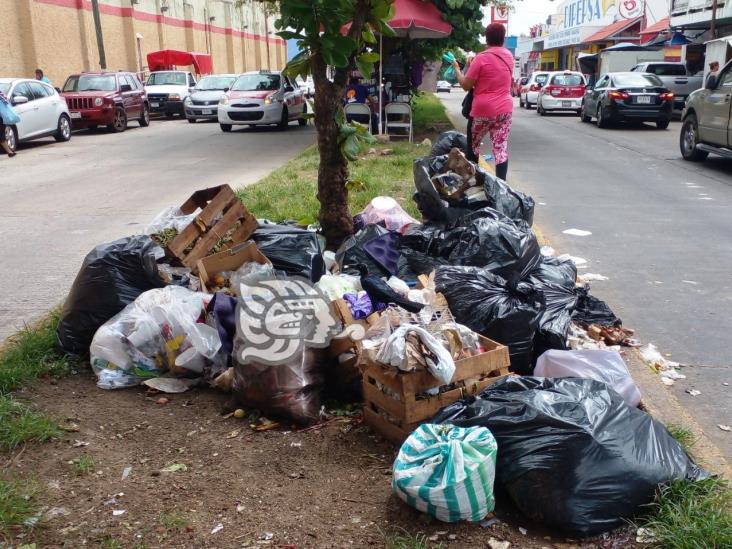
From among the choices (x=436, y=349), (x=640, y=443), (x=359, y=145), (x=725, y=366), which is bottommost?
(x=725, y=366)

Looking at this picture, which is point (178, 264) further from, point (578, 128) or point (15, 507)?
point (578, 128)

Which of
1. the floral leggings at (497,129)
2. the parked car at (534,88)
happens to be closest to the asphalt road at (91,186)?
the floral leggings at (497,129)

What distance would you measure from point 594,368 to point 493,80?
5.15 metres

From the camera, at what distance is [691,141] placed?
13391 millimetres

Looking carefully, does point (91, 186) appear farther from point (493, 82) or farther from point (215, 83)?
point (215, 83)

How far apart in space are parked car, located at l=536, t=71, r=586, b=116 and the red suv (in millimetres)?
14526

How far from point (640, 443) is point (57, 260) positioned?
5.67 m

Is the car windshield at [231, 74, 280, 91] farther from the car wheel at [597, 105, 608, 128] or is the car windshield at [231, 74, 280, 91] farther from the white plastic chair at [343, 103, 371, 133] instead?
the car wheel at [597, 105, 608, 128]

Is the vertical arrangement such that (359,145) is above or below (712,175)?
above

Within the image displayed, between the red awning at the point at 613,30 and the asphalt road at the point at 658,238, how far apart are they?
30.1 meters

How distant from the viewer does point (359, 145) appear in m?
5.32

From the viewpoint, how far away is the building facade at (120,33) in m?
26.4

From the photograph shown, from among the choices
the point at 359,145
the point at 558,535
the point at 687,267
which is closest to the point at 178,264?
the point at 359,145

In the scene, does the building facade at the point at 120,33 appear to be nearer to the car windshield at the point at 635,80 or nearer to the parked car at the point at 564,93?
the parked car at the point at 564,93
